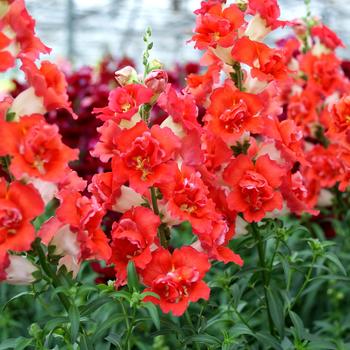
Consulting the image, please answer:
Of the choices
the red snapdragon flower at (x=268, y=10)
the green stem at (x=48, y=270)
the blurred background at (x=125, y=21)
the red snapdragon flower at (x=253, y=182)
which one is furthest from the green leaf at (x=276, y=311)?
the blurred background at (x=125, y=21)

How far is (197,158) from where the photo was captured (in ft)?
5.82

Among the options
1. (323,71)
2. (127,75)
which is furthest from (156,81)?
(323,71)

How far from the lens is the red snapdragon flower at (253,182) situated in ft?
6.21

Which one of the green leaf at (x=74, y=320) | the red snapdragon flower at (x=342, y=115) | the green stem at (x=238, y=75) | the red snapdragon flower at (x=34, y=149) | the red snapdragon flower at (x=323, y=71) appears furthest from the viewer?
the red snapdragon flower at (x=323, y=71)

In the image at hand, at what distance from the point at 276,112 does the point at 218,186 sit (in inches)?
12.7

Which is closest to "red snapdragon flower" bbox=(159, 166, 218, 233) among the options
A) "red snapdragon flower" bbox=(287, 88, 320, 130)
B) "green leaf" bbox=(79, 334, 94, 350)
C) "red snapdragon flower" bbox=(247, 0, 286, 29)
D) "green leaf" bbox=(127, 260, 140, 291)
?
"green leaf" bbox=(127, 260, 140, 291)

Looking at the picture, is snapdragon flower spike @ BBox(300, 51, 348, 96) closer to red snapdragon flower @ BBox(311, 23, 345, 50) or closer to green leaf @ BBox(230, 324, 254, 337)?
red snapdragon flower @ BBox(311, 23, 345, 50)

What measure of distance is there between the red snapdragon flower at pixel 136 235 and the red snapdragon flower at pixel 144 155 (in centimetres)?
8

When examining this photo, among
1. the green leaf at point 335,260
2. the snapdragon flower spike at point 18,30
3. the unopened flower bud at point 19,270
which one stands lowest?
the green leaf at point 335,260

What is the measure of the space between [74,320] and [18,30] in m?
0.68

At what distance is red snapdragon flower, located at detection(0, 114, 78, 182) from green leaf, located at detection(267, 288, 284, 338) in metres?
0.87

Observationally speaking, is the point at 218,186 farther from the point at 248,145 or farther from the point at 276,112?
the point at 276,112

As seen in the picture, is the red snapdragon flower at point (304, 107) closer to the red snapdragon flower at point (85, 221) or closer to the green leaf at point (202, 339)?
the green leaf at point (202, 339)

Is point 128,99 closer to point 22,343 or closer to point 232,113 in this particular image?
point 232,113
